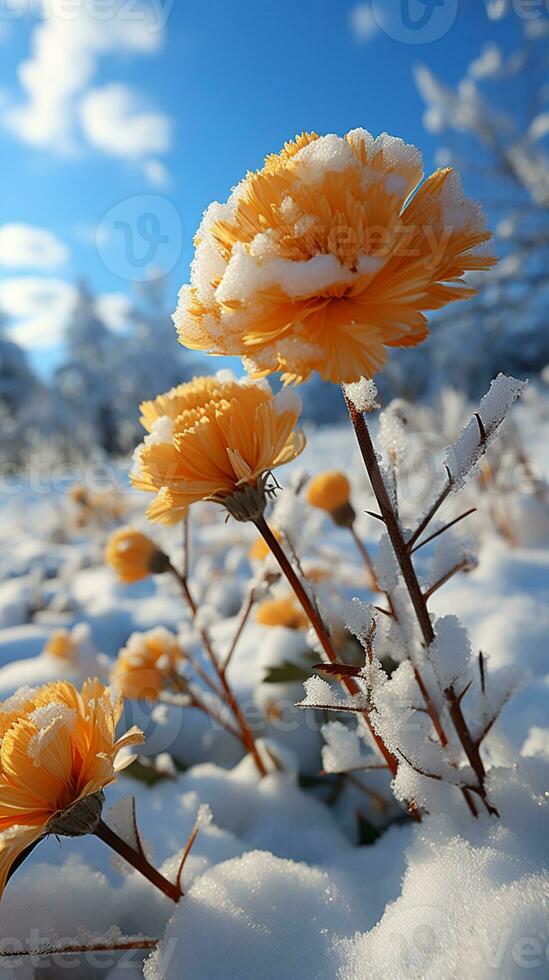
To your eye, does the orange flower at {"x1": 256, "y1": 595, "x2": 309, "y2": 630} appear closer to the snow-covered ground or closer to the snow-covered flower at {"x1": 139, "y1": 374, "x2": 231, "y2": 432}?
the snow-covered ground

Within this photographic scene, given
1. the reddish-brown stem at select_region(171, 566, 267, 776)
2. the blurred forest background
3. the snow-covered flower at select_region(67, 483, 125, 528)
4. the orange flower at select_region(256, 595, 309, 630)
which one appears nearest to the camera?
the reddish-brown stem at select_region(171, 566, 267, 776)

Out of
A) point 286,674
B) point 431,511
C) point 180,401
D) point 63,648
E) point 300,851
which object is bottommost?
point 300,851

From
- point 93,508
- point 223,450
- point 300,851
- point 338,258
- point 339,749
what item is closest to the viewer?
point 338,258

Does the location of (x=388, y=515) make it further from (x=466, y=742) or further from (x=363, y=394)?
(x=466, y=742)

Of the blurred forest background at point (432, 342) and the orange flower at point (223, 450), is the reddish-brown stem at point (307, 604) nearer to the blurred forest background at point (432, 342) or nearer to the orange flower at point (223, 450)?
the orange flower at point (223, 450)

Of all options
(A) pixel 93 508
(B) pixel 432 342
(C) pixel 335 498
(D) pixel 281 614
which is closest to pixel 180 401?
(C) pixel 335 498

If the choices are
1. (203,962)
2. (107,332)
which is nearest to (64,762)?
(203,962)

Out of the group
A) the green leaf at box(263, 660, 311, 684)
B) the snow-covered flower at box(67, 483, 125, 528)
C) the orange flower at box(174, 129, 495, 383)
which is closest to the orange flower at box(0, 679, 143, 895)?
the orange flower at box(174, 129, 495, 383)

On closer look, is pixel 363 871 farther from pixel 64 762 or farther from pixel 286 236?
pixel 286 236
